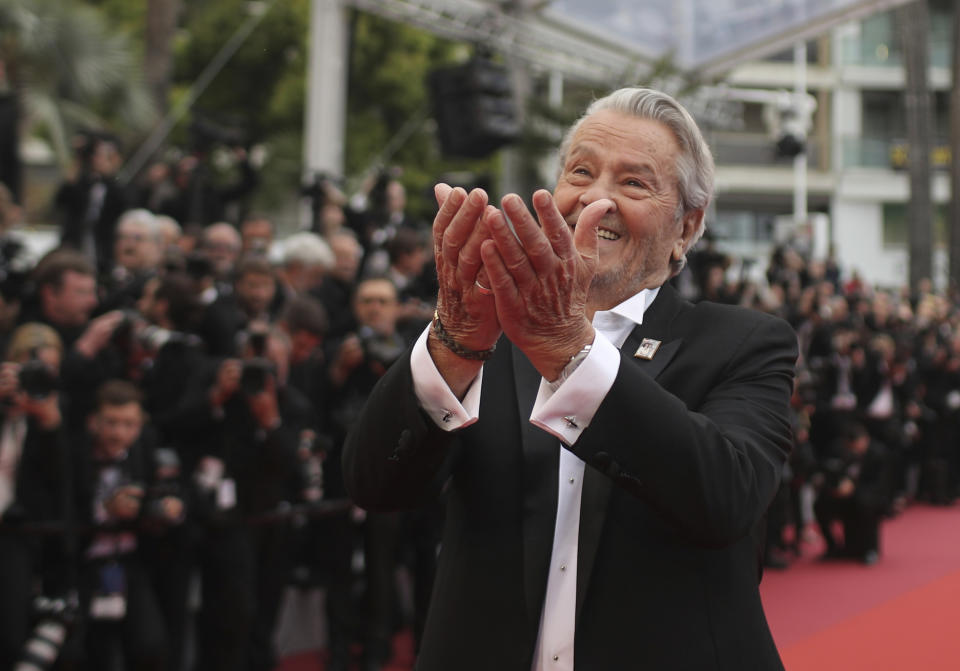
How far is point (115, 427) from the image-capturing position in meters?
3.84

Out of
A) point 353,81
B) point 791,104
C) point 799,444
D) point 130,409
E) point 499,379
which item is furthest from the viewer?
point 353,81

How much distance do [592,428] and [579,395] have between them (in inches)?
1.9

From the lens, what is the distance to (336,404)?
15.8ft

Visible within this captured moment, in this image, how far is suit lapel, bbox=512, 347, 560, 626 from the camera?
4.71 ft

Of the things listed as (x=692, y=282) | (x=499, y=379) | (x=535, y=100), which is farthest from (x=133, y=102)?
(x=499, y=379)

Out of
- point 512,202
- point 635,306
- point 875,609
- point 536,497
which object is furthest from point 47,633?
point 875,609

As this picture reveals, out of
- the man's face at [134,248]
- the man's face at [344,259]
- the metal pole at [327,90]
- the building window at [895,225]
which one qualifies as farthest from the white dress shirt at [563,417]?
the building window at [895,225]

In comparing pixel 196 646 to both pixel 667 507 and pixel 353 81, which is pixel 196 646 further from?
pixel 353 81

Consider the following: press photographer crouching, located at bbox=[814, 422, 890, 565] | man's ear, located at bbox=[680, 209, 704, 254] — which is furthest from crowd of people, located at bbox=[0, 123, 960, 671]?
press photographer crouching, located at bbox=[814, 422, 890, 565]

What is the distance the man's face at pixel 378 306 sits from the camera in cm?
484

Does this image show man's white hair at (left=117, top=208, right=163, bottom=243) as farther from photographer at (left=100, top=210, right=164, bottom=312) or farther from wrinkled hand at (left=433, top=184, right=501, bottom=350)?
wrinkled hand at (left=433, top=184, right=501, bottom=350)

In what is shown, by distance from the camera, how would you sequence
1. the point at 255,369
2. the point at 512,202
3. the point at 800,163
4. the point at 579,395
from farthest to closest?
the point at 800,163
the point at 255,369
the point at 579,395
the point at 512,202

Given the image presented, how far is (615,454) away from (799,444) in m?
6.80

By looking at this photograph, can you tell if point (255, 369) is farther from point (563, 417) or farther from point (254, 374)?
point (563, 417)
